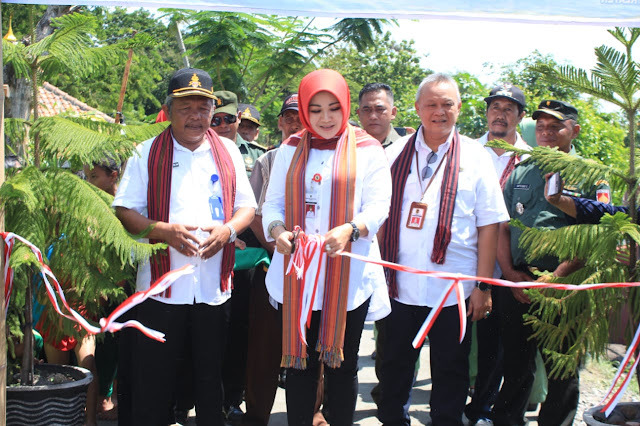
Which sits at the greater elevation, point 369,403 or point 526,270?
point 526,270

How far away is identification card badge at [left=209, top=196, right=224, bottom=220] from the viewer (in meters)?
4.02

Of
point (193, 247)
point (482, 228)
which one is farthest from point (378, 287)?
point (193, 247)

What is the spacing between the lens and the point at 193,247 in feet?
12.5

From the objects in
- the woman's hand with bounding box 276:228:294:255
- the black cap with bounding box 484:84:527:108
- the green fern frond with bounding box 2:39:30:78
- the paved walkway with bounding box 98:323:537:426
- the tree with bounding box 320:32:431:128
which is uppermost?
the tree with bounding box 320:32:431:128

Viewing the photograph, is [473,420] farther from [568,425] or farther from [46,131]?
[46,131]

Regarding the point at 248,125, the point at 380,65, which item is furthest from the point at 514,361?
the point at 380,65

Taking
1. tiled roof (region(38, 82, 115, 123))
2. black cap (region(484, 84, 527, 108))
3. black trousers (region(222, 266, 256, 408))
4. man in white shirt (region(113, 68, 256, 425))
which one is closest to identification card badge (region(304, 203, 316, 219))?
man in white shirt (region(113, 68, 256, 425))

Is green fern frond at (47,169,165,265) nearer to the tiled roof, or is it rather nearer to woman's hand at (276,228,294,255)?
the tiled roof

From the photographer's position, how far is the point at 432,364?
4.27 m

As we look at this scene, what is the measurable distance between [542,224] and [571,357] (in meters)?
1.12

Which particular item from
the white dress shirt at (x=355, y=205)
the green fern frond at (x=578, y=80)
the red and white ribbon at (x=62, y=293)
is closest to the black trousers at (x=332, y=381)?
the white dress shirt at (x=355, y=205)

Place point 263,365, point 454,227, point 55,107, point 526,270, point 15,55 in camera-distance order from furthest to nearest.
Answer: point 55,107 < point 263,365 < point 526,270 < point 454,227 < point 15,55

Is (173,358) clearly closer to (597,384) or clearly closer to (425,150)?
(425,150)

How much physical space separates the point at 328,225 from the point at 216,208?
2.21 ft
